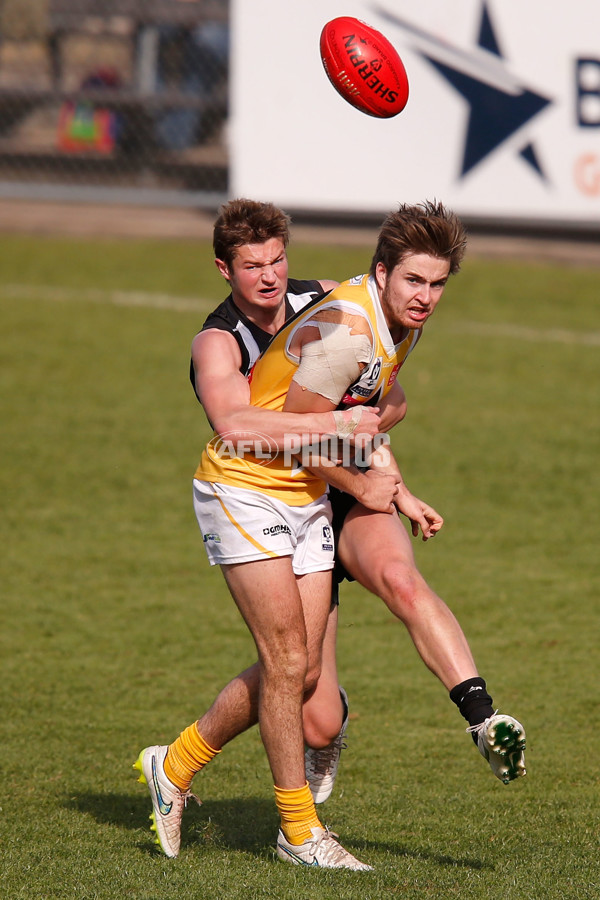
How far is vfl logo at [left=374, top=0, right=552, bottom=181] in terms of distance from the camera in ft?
45.3

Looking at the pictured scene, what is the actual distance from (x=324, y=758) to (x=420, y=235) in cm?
207

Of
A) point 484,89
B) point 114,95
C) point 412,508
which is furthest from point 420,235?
point 114,95

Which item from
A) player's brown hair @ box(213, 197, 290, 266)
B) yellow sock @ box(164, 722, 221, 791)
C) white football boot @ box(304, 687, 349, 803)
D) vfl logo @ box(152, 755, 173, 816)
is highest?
player's brown hair @ box(213, 197, 290, 266)

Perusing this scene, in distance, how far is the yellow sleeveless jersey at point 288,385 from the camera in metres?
4.28

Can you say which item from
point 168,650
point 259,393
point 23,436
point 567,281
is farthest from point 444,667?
point 567,281

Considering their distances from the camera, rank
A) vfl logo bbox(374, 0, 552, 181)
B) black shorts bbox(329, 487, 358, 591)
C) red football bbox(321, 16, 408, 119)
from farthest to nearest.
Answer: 1. vfl logo bbox(374, 0, 552, 181)
2. black shorts bbox(329, 487, 358, 591)
3. red football bbox(321, 16, 408, 119)

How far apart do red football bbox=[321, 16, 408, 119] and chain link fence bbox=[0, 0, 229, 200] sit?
11912 millimetres

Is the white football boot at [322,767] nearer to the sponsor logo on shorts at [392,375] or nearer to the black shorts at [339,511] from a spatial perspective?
the black shorts at [339,511]

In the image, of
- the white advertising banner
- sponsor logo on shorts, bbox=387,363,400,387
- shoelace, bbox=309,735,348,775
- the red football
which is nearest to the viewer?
the red football

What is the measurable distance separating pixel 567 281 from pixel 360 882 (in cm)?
1155

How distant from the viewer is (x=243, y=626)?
22.9 feet

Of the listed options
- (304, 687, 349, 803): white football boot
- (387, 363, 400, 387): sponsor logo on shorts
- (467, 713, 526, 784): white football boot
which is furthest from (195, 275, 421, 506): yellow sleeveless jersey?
(467, 713, 526, 784): white football boot

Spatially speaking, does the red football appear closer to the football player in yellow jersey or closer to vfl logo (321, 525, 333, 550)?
the football player in yellow jersey

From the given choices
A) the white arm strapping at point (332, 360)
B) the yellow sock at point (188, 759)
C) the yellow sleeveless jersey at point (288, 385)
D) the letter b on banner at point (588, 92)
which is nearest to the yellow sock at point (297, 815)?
the yellow sock at point (188, 759)
